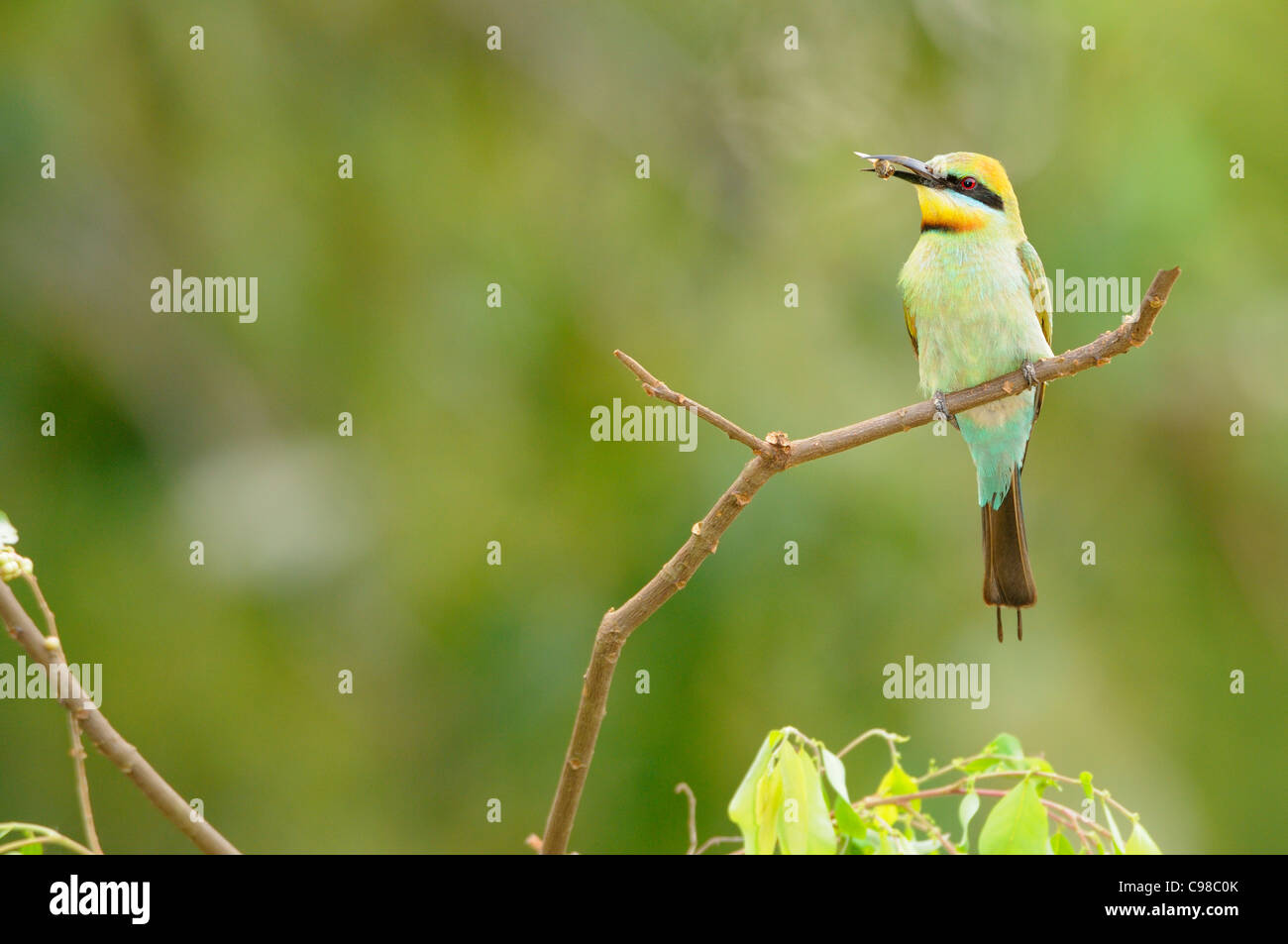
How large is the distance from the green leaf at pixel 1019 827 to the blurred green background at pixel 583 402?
8.83 feet

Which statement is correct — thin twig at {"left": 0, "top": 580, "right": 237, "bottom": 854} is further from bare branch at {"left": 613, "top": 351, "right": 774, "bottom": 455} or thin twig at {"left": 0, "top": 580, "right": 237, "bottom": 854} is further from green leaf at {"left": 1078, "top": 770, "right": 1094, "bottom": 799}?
green leaf at {"left": 1078, "top": 770, "right": 1094, "bottom": 799}

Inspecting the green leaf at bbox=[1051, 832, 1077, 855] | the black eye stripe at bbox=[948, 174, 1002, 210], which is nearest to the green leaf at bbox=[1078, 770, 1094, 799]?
→ the green leaf at bbox=[1051, 832, 1077, 855]

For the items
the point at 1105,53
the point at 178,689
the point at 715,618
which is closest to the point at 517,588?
the point at 715,618

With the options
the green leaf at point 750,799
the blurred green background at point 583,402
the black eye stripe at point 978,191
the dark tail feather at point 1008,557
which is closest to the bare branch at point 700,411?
the green leaf at point 750,799

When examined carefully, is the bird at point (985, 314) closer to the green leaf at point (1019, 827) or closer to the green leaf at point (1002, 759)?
the green leaf at point (1002, 759)

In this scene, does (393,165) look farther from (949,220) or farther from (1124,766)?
(1124,766)

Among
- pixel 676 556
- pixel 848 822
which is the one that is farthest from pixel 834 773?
pixel 676 556

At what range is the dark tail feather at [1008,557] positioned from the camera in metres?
2.45

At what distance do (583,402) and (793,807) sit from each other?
3073mm

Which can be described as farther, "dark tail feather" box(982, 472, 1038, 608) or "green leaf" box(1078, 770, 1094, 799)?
"dark tail feather" box(982, 472, 1038, 608)

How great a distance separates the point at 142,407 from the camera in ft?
15.3

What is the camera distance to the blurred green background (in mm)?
4281

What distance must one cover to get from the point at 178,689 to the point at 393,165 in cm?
203

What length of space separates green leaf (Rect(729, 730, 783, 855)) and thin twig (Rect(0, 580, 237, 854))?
0.61m
